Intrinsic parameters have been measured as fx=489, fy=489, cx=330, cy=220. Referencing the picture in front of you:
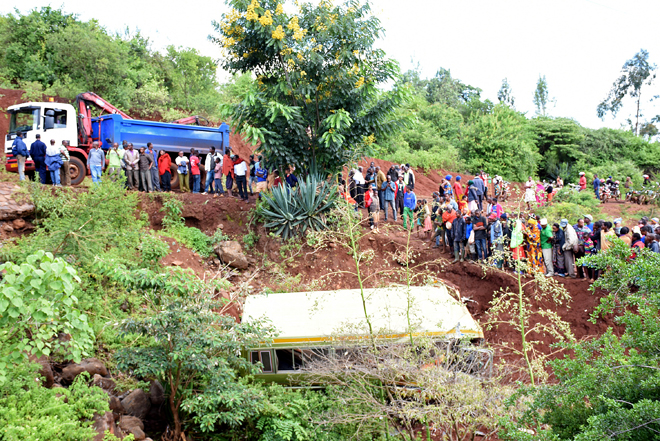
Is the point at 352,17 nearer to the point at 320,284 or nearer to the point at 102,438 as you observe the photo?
the point at 320,284

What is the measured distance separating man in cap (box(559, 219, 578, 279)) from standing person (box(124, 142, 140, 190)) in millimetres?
11746

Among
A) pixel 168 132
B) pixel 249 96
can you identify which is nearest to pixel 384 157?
pixel 168 132

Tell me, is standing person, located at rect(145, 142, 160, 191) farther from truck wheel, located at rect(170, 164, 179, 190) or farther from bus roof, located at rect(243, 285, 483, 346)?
bus roof, located at rect(243, 285, 483, 346)

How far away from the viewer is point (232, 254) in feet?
42.7

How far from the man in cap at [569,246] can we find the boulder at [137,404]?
31.9 ft

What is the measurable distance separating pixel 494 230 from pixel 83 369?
9.35m

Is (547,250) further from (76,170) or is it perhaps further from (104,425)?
(76,170)

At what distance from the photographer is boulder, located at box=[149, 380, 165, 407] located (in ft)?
26.6

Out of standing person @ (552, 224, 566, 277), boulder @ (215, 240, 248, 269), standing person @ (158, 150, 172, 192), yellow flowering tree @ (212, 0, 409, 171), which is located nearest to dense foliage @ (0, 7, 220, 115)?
standing person @ (158, 150, 172, 192)

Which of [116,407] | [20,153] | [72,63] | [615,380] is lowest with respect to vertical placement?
[116,407]

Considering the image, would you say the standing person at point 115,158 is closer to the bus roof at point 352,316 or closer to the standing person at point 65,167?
the standing person at point 65,167

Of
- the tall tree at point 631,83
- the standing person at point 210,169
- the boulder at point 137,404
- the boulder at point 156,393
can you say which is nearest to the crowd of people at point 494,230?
the standing person at point 210,169

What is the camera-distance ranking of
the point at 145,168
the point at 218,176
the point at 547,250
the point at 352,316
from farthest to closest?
the point at 218,176 → the point at 145,168 → the point at 547,250 → the point at 352,316

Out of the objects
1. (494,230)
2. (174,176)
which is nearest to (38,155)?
(174,176)
